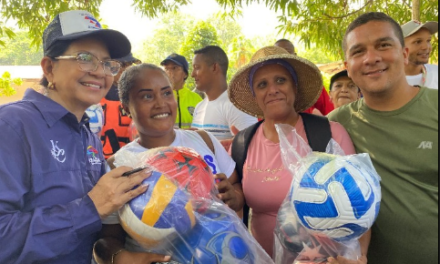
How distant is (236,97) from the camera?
3703 millimetres

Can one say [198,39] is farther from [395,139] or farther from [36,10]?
[395,139]

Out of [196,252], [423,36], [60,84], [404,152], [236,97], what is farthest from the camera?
[423,36]

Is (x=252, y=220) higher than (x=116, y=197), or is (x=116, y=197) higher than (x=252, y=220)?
(x=116, y=197)

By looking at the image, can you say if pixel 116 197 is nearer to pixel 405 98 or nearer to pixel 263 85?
pixel 263 85

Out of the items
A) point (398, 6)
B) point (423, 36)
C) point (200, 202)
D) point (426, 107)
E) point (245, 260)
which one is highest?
point (398, 6)

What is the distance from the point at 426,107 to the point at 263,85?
117 cm

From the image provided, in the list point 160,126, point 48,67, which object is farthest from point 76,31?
point 160,126

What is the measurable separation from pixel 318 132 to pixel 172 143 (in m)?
1.07

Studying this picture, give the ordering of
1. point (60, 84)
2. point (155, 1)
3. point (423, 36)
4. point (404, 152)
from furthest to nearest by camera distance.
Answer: point (155, 1), point (423, 36), point (404, 152), point (60, 84)

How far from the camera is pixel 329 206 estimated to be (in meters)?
1.99

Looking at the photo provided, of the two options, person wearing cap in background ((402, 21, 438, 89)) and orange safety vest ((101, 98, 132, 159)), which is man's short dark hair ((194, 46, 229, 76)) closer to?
orange safety vest ((101, 98, 132, 159))

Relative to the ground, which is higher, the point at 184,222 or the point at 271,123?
the point at 271,123

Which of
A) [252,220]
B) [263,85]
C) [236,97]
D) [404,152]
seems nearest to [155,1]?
[236,97]

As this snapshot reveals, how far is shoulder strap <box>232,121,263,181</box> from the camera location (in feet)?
10.2
